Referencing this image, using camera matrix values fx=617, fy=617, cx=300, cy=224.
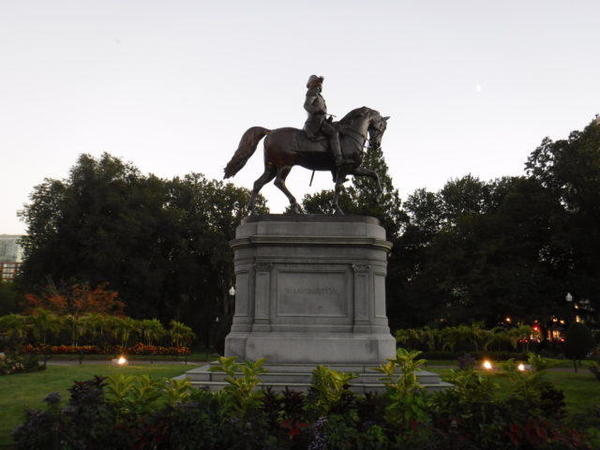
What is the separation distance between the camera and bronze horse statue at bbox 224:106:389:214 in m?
14.8

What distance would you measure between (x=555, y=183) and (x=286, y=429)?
4154 centimetres

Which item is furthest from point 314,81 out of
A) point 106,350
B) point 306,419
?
point 106,350

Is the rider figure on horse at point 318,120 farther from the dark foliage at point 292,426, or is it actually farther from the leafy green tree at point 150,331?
the leafy green tree at point 150,331

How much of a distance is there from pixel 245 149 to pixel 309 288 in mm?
3869

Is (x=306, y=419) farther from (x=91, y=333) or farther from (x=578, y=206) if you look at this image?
(x=578, y=206)

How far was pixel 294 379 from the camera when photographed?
1212 cm

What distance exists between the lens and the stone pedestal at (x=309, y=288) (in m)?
13.1

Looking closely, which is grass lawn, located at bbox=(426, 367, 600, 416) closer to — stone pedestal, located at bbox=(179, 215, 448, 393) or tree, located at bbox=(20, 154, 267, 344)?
stone pedestal, located at bbox=(179, 215, 448, 393)

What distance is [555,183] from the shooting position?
44125mm

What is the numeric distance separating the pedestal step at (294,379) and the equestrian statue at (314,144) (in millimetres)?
4120

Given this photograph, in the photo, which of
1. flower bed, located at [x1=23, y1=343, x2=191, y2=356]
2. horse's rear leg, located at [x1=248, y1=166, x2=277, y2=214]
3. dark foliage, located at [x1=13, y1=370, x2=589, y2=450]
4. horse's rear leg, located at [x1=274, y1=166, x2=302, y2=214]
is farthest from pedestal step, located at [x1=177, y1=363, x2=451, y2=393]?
flower bed, located at [x1=23, y1=343, x2=191, y2=356]

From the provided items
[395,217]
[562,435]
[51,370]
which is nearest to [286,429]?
[562,435]

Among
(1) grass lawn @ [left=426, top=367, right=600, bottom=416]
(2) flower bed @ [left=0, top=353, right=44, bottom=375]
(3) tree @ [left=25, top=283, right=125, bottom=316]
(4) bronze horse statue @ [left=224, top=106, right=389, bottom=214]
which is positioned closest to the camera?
(1) grass lawn @ [left=426, top=367, right=600, bottom=416]

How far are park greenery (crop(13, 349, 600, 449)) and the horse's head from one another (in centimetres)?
839
